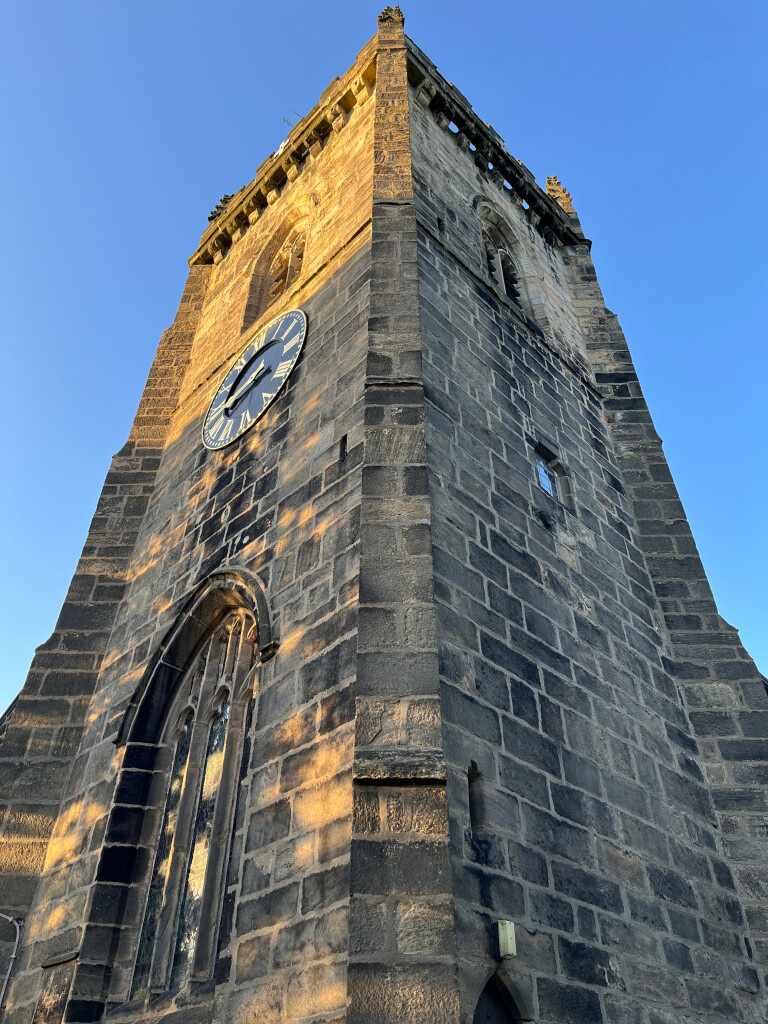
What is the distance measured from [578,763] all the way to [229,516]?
3.64 m

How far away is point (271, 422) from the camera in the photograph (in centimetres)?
762

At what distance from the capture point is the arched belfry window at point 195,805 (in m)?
5.41

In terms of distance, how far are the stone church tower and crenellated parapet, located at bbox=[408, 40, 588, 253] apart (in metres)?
0.64

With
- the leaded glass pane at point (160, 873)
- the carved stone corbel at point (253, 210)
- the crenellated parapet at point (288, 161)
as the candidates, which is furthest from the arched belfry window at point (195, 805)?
the carved stone corbel at point (253, 210)

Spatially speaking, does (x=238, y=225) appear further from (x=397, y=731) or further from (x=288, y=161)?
(x=397, y=731)

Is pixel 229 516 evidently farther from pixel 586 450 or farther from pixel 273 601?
pixel 586 450

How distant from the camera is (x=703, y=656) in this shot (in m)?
7.80

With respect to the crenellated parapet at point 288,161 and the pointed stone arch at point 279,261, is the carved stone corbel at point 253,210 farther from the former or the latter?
the pointed stone arch at point 279,261

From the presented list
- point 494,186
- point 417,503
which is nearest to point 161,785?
point 417,503

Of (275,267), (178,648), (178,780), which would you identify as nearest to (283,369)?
(178,648)

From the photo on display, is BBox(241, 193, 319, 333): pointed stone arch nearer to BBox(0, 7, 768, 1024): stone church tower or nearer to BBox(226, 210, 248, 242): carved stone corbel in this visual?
BBox(0, 7, 768, 1024): stone church tower

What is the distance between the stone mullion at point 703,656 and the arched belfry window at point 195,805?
3.98 metres

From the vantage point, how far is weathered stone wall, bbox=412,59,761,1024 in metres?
4.34

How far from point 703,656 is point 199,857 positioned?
16.0ft
